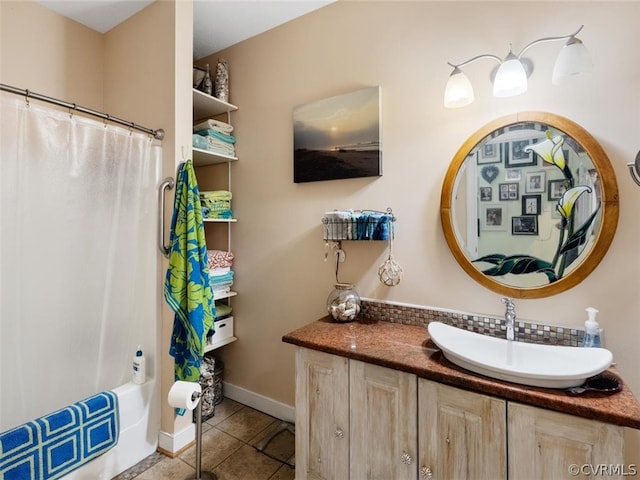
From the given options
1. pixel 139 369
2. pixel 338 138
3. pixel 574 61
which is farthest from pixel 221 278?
pixel 574 61

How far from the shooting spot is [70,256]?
1.60m

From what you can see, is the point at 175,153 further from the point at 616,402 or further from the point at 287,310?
the point at 616,402

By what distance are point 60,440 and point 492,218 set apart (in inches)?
88.3

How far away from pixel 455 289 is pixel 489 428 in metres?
0.65

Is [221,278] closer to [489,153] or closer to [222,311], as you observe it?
[222,311]

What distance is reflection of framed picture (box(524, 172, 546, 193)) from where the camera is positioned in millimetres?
1371

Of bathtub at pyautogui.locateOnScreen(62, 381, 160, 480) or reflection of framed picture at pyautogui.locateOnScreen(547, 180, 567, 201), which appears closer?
reflection of framed picture at pyautogui.locateOnScreen(547, 180, 567, 201)

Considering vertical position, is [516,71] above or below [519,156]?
above

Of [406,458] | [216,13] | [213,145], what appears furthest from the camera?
[213,145]

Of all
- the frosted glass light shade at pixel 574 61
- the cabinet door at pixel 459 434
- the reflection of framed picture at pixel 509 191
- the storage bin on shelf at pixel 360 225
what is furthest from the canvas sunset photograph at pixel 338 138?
the cabinet door at pixel 459 434

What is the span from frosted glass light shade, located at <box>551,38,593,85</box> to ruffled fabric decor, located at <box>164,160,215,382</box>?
5.83 feet

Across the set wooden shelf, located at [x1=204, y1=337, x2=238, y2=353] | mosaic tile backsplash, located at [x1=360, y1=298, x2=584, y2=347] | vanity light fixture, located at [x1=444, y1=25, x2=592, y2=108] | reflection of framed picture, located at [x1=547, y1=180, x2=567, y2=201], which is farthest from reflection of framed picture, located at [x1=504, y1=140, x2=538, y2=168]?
wooden shelf, located at [x1=204, y1=337, x2=238, y2=353]

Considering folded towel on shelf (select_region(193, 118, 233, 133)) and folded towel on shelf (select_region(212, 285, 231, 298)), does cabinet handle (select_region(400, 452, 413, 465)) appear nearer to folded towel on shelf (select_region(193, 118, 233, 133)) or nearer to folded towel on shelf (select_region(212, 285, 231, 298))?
folded towel on shelf (select_region(212, 285, 231, 298))

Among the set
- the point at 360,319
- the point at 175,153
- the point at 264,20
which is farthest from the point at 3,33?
the point at 360,319
